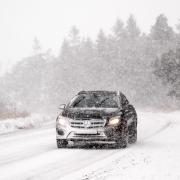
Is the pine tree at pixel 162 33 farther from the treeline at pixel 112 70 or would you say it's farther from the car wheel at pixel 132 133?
the car wheel at pixel 132 133

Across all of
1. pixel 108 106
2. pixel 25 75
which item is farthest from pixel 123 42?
pixel 108 106

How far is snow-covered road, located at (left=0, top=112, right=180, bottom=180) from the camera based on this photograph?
9527 mm

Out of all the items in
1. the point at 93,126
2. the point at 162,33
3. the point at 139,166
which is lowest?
the point at 139,166

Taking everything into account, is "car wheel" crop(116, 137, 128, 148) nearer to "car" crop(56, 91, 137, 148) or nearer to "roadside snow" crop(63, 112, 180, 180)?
"car" crop(56, 91, 137, 148)

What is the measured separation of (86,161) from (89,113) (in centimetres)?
262

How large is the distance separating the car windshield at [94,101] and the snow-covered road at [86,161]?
124 centimetres

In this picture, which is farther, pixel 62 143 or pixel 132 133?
pixel 132 133

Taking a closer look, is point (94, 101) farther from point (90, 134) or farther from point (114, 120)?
point (90, 134)

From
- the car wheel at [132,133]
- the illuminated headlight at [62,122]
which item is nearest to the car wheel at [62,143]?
the illuminated headlight at [62,122]

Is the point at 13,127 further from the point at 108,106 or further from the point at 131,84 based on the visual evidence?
the point at 131,84

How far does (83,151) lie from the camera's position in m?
13.8

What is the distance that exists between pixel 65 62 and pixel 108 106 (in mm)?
73581

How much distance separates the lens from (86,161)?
11.9 m

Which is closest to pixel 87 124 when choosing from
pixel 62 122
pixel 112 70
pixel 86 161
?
pixel 62 122
